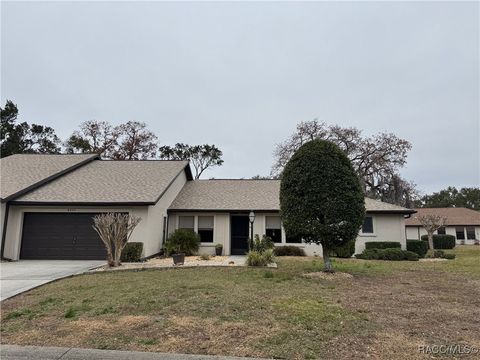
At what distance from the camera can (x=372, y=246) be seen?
18500 millimetres

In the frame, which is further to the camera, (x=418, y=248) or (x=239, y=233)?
(x=239, y=233)

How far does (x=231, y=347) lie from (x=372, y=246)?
15.9m

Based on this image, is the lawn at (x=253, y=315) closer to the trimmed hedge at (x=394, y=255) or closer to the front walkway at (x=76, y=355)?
the front walkway at (x=76, y=355)

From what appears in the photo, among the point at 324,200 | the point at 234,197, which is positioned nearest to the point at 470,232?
the point at 234,197

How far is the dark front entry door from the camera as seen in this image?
19219mm

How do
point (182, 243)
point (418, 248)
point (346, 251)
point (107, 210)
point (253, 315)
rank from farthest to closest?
point (418, 248), point (346, 251), point (182, 243), point (107, 210), point (253, 315)

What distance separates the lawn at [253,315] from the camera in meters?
4.71

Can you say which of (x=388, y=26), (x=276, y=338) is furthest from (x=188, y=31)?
(x=276, y=338)

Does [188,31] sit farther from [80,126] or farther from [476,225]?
[476,225]

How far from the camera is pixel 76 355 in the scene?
442cm

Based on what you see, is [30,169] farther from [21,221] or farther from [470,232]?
[470,232]

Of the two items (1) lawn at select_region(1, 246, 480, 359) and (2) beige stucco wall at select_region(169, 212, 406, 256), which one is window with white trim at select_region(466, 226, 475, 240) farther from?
(1) lawn at select_region(1, 246, 480, 359)

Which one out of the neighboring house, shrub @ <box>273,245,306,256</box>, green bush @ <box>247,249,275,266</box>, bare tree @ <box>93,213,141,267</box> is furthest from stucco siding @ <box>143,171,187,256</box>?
the neighboring house

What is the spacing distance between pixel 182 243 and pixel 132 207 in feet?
10.3
